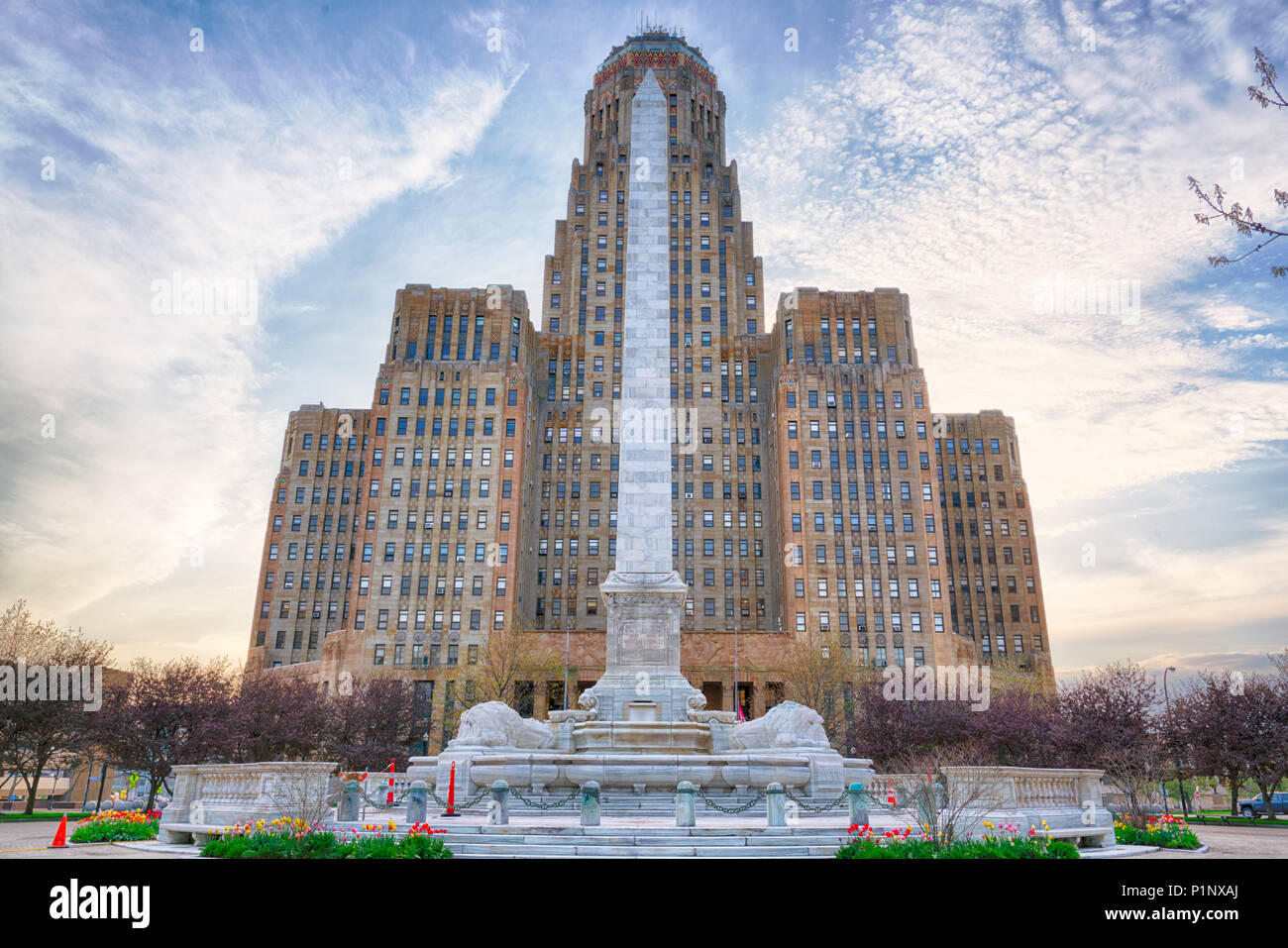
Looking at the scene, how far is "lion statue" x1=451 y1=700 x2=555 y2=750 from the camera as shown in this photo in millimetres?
25734

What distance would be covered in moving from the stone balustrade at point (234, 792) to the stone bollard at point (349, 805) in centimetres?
53

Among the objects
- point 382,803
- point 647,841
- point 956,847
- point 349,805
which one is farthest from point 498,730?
point 956,847

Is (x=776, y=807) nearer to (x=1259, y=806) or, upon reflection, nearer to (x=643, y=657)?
(x=643, y=657)

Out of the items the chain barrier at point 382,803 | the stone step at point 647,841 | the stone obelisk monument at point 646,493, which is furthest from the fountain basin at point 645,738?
the stone step at point 647,841

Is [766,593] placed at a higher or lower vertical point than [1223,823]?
higher

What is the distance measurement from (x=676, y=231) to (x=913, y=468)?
41255 mm

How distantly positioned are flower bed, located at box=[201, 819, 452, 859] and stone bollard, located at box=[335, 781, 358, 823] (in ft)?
10.6

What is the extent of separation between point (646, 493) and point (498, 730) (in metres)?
12.2

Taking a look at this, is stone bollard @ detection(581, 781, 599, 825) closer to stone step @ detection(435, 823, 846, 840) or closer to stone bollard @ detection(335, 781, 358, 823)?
stone step @ detection(435, 823, 846, 840)

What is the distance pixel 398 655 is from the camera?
83.2m

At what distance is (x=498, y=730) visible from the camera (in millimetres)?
26125

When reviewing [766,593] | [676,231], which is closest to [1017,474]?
[766,593]

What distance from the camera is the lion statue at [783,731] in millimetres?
26281
